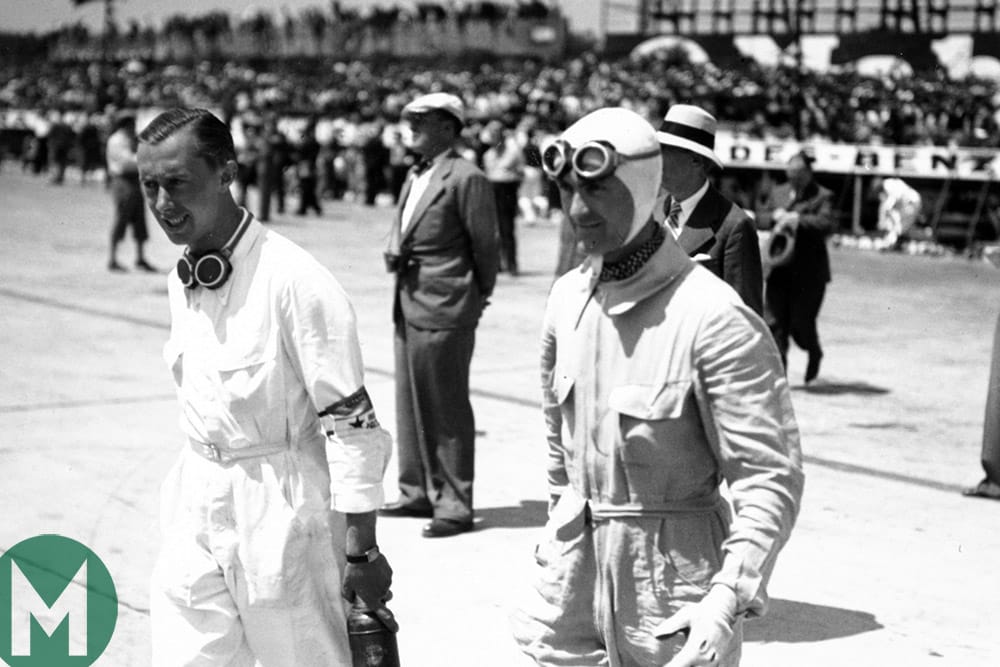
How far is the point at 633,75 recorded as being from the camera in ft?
103

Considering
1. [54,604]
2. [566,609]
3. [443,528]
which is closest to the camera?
[566,609]

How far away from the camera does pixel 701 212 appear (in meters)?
5.54

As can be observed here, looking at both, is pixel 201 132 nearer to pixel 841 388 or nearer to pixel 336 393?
pixel 336 393

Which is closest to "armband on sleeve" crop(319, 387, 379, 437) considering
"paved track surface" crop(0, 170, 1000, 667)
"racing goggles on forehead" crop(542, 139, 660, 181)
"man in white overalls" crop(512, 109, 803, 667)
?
"man in white overalls" crop(512, 109, 803, 667)

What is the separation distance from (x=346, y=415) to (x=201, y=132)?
727mm

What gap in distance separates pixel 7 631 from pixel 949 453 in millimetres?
5700

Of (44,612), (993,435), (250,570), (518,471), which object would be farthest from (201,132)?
(993,435)

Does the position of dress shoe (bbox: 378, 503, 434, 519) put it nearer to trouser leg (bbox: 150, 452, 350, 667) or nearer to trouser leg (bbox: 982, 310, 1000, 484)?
trouser leg (bbox: 982, 310, 1000, 484)

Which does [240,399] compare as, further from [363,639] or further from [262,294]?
[363,639]

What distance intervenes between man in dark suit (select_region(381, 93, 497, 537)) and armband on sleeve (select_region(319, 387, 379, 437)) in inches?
145

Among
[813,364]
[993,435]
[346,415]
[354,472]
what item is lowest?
[813,364]

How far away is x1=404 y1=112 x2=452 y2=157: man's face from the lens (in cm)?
708

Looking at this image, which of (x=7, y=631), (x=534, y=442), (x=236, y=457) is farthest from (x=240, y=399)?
(x=534, y=442)

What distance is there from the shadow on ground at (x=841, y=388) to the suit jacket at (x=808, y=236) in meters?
0.78
